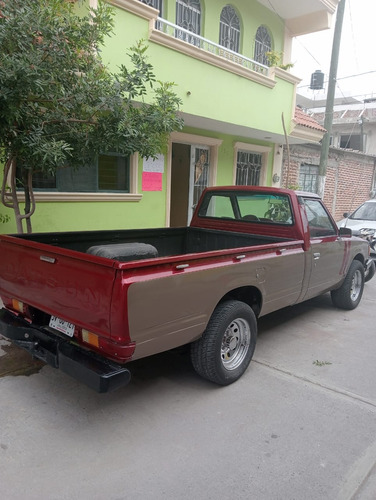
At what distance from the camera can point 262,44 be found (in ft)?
32.6

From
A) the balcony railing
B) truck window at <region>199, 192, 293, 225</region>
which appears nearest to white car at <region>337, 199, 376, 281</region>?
truck window at <region>199, 192, 293, 225</region>

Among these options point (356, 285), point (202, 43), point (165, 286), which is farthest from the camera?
point (202, 43)

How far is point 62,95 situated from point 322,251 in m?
3.29

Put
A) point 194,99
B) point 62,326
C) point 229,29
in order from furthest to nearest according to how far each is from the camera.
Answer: point 229,29
point 194,99
point 62,326

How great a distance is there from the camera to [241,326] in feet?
11.7

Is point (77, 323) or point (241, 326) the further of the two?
point (241, 326)

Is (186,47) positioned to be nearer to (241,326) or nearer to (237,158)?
(237,158)

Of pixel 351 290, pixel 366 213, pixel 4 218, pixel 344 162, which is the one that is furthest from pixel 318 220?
pixel 344 162

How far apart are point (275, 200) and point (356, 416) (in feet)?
7.85

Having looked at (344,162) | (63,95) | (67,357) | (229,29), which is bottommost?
(67,357)

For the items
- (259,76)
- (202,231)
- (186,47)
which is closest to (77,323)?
(202,231)

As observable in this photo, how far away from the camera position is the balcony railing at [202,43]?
268 inches

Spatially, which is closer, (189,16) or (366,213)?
(189,16)

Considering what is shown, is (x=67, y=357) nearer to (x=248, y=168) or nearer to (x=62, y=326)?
(x=62, y=326)
